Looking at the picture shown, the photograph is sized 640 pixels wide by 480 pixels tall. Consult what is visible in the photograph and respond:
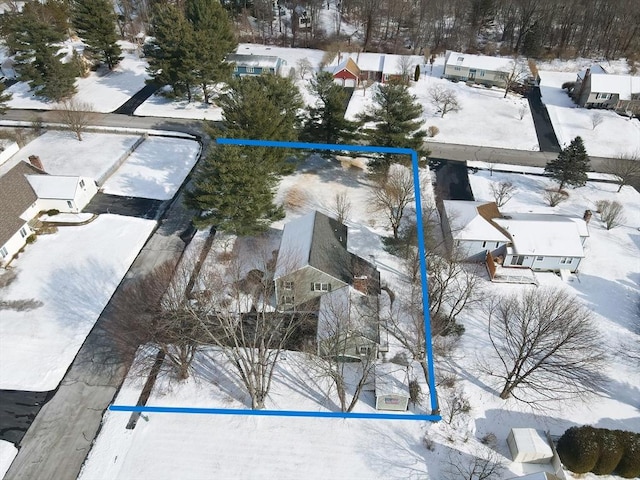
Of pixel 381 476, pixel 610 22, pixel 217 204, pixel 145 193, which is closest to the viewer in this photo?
pixel 381 476

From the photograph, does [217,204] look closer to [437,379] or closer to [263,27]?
[437,379]

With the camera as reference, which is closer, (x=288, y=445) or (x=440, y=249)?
(x=288, y=445)

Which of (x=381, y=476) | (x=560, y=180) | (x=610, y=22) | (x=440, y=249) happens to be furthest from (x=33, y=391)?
(x=610, y=22)

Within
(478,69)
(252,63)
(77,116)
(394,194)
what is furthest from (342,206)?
(478,69)

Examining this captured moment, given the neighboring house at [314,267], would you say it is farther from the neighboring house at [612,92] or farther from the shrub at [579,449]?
the neighboring house at [612,92]

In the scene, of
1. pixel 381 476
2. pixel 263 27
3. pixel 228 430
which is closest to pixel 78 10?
pixel 263 27

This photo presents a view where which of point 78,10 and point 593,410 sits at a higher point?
point 78,10

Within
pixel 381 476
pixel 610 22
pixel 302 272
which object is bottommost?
pixel 381 476

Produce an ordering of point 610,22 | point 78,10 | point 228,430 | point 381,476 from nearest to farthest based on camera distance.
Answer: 1. point 381,476
2. point 228,430
3. point 78,10
4. point 610,22
